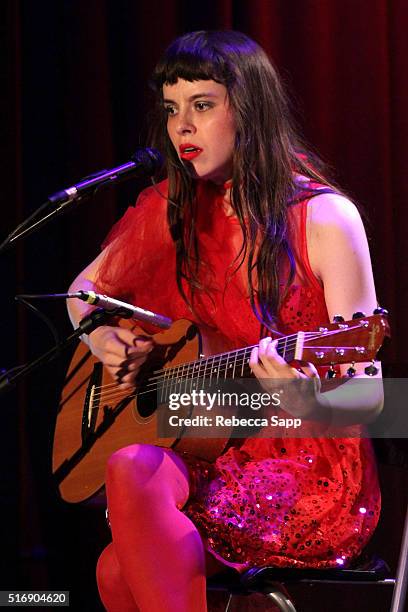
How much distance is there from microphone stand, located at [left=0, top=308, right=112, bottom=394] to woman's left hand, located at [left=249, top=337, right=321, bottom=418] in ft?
0.99

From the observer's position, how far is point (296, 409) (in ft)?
4.86

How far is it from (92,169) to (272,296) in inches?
40.8

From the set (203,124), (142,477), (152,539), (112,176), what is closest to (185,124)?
(203,124)

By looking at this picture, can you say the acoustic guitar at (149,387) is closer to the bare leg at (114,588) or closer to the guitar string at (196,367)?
the guitar string at (196,367)

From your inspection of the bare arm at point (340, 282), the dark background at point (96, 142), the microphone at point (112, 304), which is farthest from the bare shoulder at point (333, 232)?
the dark background at point (96, 142)

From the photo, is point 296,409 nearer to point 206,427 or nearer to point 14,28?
point 206,427

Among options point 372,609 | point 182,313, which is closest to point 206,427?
point 182,313

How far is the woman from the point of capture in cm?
151

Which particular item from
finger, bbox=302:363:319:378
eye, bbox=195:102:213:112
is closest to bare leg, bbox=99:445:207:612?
finger, bbox=302:363:319:378

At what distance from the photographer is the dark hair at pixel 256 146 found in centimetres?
179

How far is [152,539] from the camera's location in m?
1.47

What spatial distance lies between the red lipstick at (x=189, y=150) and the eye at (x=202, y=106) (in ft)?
0.25

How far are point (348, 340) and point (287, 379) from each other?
0.12 meters

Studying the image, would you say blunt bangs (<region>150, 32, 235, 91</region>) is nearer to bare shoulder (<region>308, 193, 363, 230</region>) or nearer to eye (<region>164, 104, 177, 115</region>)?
eye (<region>164, 104, 177, 115</region>)
